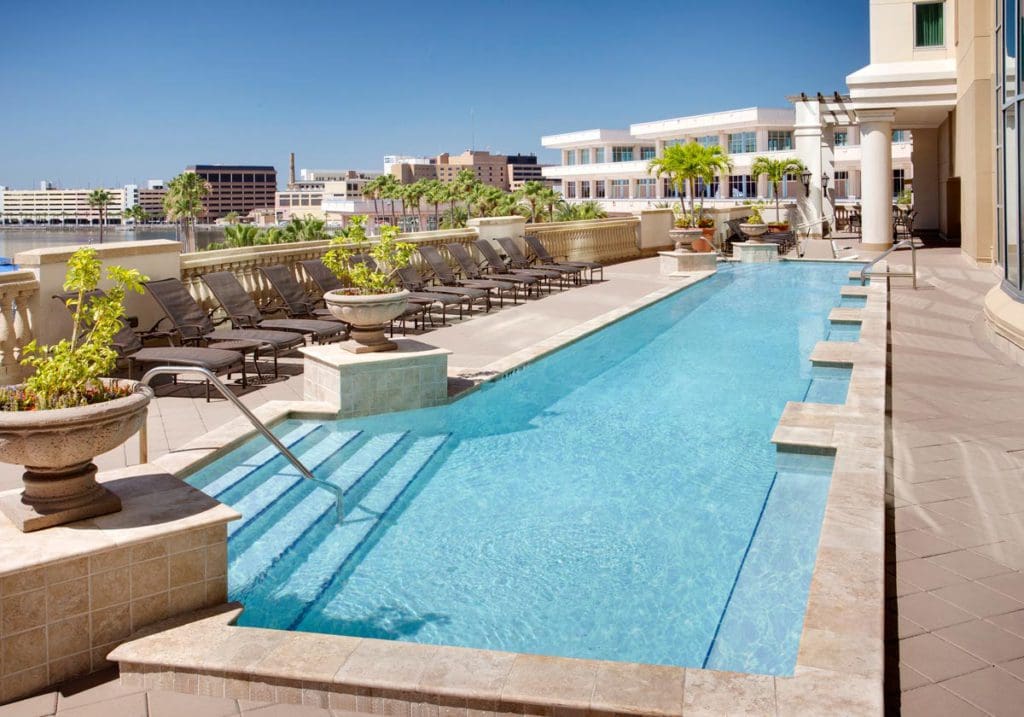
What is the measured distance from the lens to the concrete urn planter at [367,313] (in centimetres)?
847

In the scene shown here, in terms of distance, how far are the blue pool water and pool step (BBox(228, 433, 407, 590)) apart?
0.7 inches

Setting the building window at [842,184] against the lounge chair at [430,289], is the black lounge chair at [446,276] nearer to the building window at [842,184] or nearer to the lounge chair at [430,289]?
the lounge chair at [430,289]

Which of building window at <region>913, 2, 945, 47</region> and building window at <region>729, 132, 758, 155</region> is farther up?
building window at <region>729, 132, 758, 155</region>

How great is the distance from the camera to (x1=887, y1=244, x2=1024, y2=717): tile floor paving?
3542 millimetres

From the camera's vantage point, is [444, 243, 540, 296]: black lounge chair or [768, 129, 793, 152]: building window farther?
[768, 129, 793, 152]: building window

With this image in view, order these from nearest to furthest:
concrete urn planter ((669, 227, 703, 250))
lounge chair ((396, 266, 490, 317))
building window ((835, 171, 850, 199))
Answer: lounge chair ((396, 266, 490, 317)) < concrete urn planter ((669, 227, 703, 250)) < building window ((835, 171, 850, 199))

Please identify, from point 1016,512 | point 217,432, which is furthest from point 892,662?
point 217,432

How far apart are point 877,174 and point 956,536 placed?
23358 mm

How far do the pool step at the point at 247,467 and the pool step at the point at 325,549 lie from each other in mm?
717

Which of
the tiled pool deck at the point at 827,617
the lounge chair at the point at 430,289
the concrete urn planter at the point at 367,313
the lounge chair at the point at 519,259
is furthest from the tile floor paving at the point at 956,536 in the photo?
the lounge chair at the point at 519,259

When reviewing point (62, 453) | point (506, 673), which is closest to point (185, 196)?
point (62, 453)

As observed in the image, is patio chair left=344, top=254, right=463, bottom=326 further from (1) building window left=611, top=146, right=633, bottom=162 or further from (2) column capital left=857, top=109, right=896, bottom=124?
(1) building window left=611, top=146, right=633, bottom=162

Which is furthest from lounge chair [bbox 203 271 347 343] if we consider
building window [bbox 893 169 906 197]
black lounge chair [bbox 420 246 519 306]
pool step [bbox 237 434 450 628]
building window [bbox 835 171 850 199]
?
building window [bbox 893 169 906 197]

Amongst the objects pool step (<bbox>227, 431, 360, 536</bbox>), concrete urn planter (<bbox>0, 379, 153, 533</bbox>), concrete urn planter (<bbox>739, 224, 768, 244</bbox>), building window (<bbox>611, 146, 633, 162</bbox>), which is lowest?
pool step (<bbox>227, 431, 360, 536</bbox>)
